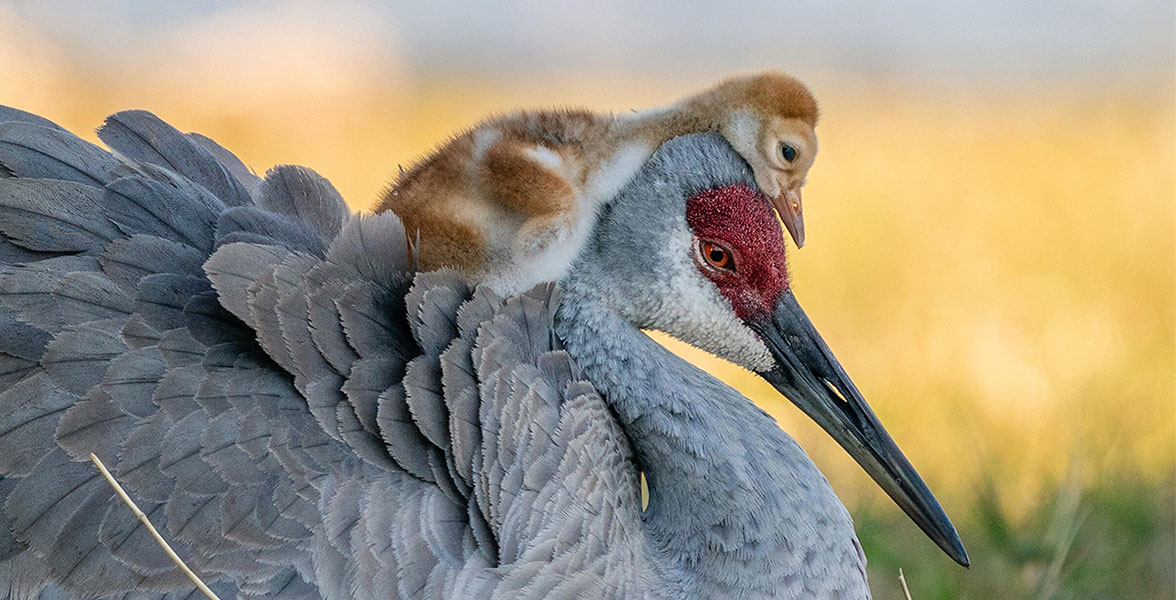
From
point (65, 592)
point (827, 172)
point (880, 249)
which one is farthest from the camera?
point (827, 172)

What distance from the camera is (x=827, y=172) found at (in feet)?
23.0

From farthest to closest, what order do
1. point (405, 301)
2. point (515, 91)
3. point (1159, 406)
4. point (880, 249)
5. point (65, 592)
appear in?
point (515, 91) < point (880, 249) < point (1159, 406) < point (405, 301) < point (65, 592)

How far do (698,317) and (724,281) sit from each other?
0.29ft

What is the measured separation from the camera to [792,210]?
8.67ft

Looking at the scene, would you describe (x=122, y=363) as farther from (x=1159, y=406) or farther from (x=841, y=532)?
(x=1159, y=406)

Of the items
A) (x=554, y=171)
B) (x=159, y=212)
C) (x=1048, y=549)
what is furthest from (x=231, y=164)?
(x=1048, y=549)

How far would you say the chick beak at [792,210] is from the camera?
2.63m

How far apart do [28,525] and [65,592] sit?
129mm

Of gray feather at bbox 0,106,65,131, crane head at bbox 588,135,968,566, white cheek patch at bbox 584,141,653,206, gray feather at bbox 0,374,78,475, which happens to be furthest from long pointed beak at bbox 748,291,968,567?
gray feather at bbox 0,106,65,131

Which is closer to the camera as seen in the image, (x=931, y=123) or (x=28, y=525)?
(x=28, y=525)

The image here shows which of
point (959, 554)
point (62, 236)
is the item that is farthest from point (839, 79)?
point (62, 236)

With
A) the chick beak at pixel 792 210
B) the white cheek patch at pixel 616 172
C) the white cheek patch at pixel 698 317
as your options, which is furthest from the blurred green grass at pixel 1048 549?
the white cheek patch at pixel 616 172

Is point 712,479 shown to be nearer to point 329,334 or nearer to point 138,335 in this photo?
point 329,334

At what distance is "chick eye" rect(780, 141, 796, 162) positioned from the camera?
2.54 m
